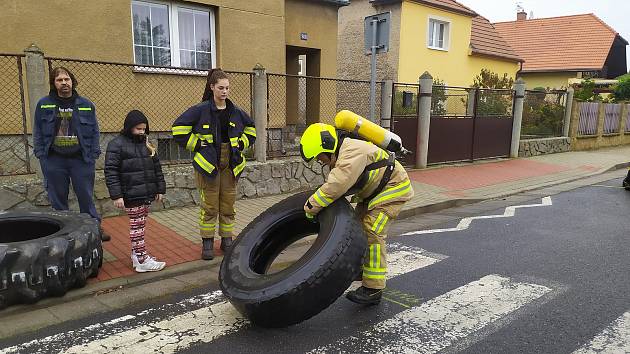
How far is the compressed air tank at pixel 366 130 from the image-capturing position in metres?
3.69

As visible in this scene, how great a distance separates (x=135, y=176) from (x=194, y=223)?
80.5 inches

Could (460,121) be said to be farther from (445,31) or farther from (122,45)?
(445,31)

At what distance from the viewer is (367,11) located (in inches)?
771

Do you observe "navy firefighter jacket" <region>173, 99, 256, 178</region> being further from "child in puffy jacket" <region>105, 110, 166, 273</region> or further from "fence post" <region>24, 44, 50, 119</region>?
"fence post" <region>24, 44, 50, 119</region>

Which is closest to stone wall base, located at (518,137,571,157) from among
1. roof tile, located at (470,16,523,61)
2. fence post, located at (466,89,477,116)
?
fence post, located at (466,89,477,116)

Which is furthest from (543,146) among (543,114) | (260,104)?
(260,104)

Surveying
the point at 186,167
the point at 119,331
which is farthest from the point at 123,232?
the point at 119,331

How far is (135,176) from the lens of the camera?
4.33m

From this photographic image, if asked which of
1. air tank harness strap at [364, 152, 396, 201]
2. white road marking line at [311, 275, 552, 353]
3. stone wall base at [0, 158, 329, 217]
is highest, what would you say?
air tank harness strap at [364, 152, 396, 201]

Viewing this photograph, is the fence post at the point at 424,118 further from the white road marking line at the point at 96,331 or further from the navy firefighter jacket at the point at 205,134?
the white road marking line at the point at 96,331

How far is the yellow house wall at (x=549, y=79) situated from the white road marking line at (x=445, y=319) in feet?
87.7

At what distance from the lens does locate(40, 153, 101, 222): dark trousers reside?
471 cm

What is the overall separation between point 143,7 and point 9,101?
2993 millimetres

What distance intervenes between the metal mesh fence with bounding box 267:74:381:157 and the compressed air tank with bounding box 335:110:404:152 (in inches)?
196
